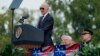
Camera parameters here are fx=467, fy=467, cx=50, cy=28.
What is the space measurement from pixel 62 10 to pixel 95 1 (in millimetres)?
2679

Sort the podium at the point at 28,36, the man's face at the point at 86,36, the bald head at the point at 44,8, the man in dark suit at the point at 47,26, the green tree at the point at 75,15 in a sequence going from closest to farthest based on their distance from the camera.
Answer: the man's face at the point at 86,36 → the podium at the point at 28,36 → the bald head at the point at 44,8 → the man in dark suit at the point at 47,26 → the green tree at the point at 75,15

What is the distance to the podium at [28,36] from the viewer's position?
8.70m

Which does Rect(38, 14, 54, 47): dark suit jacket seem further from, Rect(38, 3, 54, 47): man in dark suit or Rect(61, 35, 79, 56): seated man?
Rect(61, 35, 79, 56): seated man

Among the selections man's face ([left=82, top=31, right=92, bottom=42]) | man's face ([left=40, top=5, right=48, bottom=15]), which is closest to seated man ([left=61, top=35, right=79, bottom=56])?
man's face ([left=82, top=31, right=92, bottom=42])

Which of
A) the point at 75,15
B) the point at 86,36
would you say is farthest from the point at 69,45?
the point at 75,15

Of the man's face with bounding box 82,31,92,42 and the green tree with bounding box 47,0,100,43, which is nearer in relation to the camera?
the man's face with bounding box 82,31,92,42

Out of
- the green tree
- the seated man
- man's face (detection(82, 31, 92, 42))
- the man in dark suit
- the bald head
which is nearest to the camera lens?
man's face (detection(82, 31, 92, 42))

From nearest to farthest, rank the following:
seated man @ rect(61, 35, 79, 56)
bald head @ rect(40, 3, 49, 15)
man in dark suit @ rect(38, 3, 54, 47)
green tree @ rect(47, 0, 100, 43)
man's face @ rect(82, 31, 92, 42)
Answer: man's face @ rect(82, 31, 92, 42) < seated man @ rect(61, 35, 79, 56) < bald head @ rect(40, 3, 49, 15) < man in dark suit @ rect(38, 3, 54, 47) < green tree @ rect(47, 0, 100, 43)

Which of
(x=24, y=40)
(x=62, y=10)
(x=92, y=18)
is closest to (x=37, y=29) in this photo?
(x=24, y=40)

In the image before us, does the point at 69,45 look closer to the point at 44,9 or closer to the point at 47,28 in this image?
the point at 47,28

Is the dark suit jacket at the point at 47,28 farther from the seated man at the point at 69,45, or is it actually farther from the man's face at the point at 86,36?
the man's face at the point at 86,36

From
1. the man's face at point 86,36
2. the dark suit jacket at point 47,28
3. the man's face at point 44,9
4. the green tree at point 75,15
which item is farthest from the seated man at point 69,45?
the green tree at point 75,15

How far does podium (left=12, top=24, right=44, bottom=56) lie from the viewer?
28.5 ft

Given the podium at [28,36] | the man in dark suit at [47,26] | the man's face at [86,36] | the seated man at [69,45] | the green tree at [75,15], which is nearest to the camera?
the man's face at [86,36]
